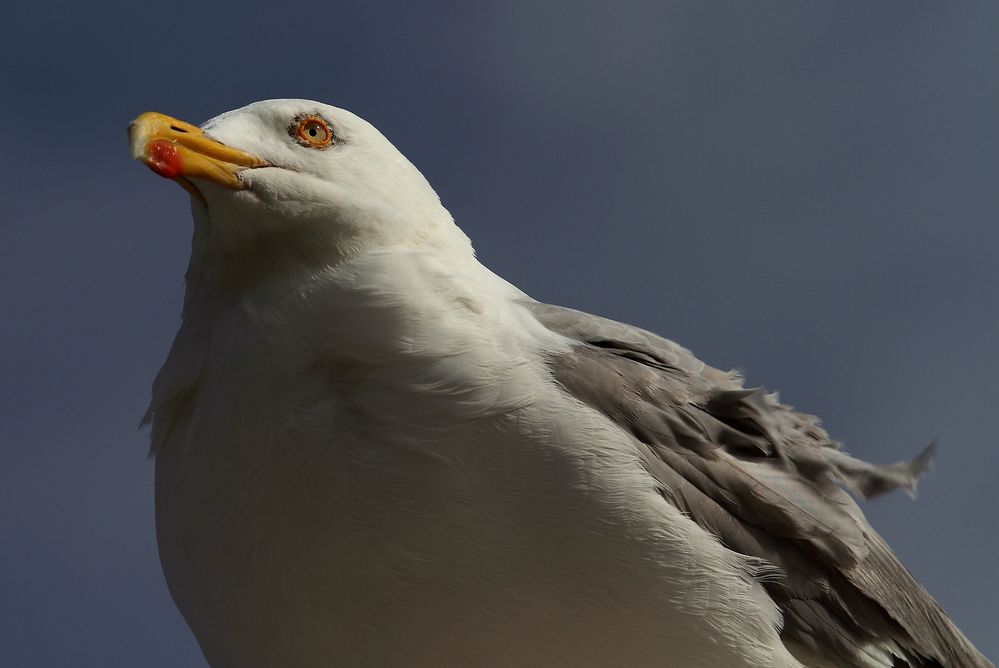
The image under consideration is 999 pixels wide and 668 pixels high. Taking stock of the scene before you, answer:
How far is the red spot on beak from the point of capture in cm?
450

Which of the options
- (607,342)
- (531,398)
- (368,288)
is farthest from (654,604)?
(368,288)

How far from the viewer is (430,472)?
13.7 ft

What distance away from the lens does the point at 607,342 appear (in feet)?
16.3

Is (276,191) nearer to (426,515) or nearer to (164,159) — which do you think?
(164,159)

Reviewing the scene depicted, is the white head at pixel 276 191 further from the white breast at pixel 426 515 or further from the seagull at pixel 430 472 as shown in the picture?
the white breast at pixel 426 515

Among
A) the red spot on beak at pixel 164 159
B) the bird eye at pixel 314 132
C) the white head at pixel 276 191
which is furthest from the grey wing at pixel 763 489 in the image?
the red spot on beak at pixel 164 159

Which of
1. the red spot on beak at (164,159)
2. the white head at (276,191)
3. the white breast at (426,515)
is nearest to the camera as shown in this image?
the white breast at (426,515)

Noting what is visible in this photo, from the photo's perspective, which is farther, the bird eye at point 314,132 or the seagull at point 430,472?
the bird eye at point 314,132

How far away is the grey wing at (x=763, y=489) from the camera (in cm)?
458

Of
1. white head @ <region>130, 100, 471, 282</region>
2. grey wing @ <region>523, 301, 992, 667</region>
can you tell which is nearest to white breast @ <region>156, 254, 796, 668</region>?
grey wing @ <region>523, 301, 992, 667</region>

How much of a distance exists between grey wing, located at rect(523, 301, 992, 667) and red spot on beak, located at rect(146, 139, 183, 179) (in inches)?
60.2

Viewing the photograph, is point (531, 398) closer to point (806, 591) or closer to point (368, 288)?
point (368, 288)

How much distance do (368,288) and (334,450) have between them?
64cm

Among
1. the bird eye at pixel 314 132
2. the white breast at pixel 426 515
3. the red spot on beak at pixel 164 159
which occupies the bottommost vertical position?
the white breast at pixel 426 515
